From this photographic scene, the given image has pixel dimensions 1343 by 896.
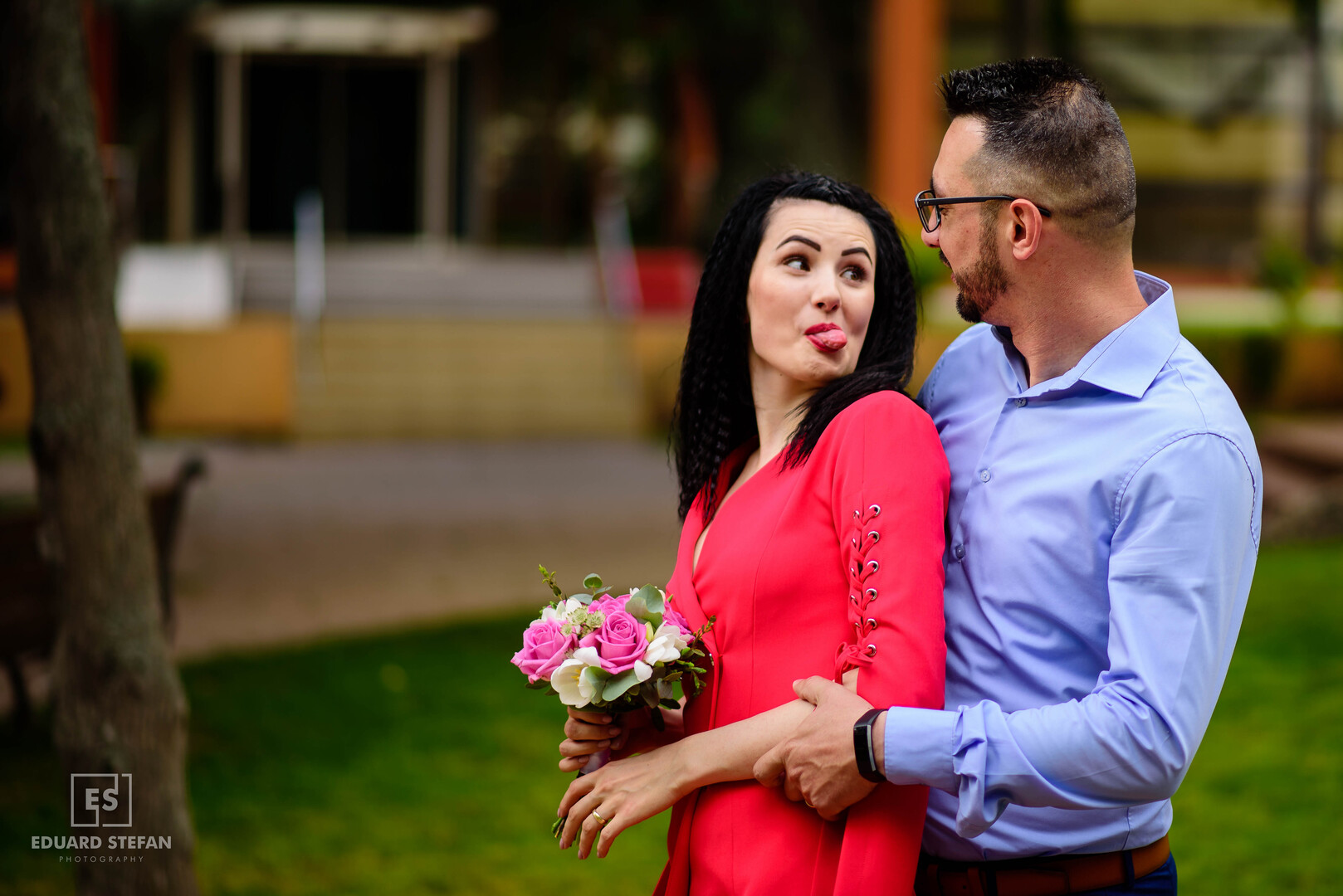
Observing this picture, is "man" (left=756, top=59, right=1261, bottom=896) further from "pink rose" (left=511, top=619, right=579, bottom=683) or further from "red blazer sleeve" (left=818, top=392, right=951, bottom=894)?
"pink rose" (left=511, top=619, right=579, bottom=683)

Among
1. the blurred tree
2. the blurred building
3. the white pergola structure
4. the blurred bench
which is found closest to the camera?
the blurred bench

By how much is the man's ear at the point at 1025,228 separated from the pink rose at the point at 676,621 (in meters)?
0.80

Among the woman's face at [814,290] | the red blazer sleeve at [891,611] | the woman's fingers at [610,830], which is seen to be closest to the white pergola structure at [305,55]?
the woman's face at [814,290]

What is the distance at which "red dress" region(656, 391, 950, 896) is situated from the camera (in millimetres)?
1988

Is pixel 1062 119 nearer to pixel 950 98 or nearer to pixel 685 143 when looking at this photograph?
pixel 950 98

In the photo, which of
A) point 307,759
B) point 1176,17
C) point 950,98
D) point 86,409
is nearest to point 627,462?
point 307,759

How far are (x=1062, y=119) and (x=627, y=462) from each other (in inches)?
492

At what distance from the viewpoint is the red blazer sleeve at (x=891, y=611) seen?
1.97m

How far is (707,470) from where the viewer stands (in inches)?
99.9

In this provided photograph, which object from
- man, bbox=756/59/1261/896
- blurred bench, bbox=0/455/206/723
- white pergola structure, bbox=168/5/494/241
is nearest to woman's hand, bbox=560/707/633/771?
man, bbox=756/59/1261/896

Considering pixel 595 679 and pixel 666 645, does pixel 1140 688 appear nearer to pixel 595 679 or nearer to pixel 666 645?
pixel 666 645

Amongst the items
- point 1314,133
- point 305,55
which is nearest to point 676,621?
point 305,55

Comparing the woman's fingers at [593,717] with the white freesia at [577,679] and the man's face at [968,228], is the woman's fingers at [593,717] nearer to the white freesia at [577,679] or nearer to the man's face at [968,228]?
the white freesia at [577,679]

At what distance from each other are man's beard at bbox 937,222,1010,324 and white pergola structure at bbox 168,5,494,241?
20.2 metres
